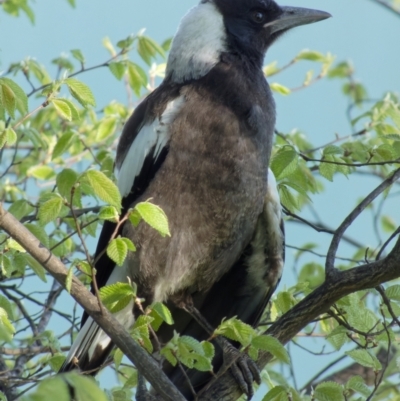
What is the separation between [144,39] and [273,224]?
123 cm

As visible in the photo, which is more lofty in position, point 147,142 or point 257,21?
point 257,21

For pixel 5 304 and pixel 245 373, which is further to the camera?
pixel 245 373

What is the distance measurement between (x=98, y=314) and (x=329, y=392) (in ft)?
3.04

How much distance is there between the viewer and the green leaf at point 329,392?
117 inches

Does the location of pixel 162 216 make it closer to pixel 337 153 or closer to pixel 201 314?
pixel 337 153

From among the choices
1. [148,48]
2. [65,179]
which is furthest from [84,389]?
[148,48]

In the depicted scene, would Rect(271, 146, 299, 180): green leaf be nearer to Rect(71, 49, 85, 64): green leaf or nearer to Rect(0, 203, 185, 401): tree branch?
Rect(0, 203, 185, 401): tree branch

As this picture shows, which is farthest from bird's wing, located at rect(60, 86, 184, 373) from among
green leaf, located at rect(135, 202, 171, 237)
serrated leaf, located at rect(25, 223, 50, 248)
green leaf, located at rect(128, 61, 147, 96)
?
green leaf, located at rect(135, 202, 171, 237)

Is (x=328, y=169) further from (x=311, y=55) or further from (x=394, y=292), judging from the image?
(x=311, y=55)

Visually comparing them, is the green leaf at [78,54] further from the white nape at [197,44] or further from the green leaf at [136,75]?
the white nape at [197,44]

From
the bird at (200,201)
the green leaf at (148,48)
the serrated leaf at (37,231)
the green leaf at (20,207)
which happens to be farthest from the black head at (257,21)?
the serrated leaf at (37,231)

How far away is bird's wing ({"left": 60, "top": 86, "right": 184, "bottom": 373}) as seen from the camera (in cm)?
387

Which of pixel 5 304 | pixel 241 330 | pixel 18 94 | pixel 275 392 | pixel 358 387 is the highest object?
pixel 18 94

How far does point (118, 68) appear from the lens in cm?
413
